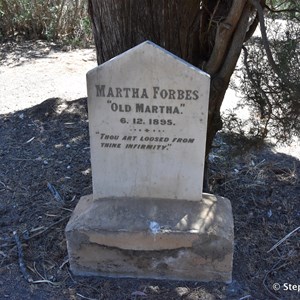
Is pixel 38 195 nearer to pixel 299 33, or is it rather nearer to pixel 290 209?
pixel 290 209

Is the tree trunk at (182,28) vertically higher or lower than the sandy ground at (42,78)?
higher

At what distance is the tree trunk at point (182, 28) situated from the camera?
3.25 metres

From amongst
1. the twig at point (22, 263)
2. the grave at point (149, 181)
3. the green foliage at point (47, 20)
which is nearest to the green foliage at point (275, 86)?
the grave at point (149, 181)

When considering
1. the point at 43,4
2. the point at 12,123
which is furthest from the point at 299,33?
the point at 43,4

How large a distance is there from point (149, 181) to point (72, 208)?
3.09ft

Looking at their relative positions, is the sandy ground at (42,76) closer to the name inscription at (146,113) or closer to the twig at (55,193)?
the twig at (55,193)

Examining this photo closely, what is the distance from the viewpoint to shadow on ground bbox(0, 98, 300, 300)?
9.62 feet

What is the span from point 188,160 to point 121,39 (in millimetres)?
1013

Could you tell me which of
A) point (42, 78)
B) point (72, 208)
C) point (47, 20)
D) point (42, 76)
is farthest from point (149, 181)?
point (47, 20)

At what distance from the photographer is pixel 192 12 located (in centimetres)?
335

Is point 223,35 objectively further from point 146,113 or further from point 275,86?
point 146,113

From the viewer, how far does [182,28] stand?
3.36 metres

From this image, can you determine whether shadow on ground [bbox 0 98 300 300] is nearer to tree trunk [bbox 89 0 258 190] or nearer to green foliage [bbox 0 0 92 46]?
tree trunk [bbox 89 0 258 190]

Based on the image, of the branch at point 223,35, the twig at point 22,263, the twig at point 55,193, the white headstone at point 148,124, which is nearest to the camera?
the white headstone at point 148,124
